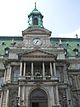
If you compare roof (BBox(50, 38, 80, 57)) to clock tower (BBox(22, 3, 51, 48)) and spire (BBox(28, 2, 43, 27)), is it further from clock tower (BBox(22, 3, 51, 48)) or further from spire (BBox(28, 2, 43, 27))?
spire (BBox(28, 2, 43, 27))

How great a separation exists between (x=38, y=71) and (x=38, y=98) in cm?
518

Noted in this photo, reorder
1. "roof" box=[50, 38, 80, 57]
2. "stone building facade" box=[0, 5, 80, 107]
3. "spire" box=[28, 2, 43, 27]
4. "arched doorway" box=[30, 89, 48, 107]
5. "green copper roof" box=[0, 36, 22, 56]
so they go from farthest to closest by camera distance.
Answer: "spire" box=[28, 2, 43, 27] → "green copper roof" box=[0, 36, 22, 56] → "roof" box=[50, 38, 80, 57] → "stone building facade" box=[0, 5, 80, 107] → "arched doorway" box=[30, 89, 48, 107]

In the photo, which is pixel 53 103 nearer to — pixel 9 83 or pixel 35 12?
pixel 9 83

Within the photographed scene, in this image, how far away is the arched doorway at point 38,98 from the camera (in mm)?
33469

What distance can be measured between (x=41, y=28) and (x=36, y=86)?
13.9 metres

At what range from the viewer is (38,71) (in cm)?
3706

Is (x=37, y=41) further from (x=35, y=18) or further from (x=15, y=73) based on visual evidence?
(x=15, y=73)

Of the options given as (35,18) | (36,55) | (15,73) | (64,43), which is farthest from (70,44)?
(15,73)

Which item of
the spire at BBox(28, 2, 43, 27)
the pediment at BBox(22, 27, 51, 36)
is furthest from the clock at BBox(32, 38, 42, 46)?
the spire at BBox(28, 2, 43, 27)

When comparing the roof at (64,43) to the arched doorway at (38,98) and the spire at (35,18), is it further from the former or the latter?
the arched doorway at (38,98)

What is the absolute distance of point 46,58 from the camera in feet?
122

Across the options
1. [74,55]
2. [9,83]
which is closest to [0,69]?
[9,83]

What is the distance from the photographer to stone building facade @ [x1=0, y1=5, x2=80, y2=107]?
3359 centimetres

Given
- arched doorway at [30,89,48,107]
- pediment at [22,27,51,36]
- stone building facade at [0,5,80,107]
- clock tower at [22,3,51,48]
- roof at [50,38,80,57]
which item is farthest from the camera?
roof at [50,38,80,57]
